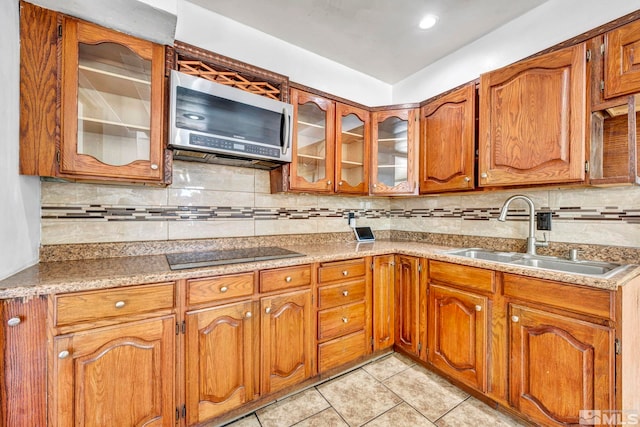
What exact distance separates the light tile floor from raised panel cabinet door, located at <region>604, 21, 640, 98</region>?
182cm

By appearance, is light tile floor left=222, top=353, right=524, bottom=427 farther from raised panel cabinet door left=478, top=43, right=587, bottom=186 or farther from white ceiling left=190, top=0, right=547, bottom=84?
white ceiling left=190, top=0, right=547, bottom=84

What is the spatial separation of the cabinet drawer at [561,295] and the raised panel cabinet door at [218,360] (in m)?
1.46

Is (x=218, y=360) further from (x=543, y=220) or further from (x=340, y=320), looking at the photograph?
(x=543, y=220)

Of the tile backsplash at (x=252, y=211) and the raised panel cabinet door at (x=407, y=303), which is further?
the raised panel cabinet door at (x=407, y=303)

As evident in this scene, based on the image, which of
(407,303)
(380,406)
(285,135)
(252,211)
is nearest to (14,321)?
(252,211)

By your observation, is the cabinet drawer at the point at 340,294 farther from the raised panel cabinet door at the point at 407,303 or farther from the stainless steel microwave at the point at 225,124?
the stainless steel microwave at the point at 225,124

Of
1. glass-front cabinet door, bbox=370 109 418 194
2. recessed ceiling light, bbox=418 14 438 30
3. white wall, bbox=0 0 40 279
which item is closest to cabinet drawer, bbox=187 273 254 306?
white wall, bbox=0 0 40 279

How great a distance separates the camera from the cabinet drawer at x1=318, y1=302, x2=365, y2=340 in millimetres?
1757

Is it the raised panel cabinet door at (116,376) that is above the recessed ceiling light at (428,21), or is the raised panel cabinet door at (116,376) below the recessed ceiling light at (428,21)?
below

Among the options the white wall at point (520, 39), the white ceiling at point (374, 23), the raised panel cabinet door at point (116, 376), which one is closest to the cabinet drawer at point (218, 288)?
the raised panel cabinet door at point (116, 376)

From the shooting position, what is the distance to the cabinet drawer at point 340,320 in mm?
1757

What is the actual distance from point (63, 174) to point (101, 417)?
111 centimetres

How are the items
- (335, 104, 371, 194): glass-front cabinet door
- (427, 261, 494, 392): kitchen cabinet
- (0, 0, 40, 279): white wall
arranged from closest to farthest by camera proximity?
(0, 0, 40, 279): white wall, (427, 261, 494, 392): kitchen cabinet, (335, 104, 371, 194): glass-front cabinet door

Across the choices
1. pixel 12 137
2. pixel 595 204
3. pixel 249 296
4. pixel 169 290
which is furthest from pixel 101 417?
pixel 595 204
